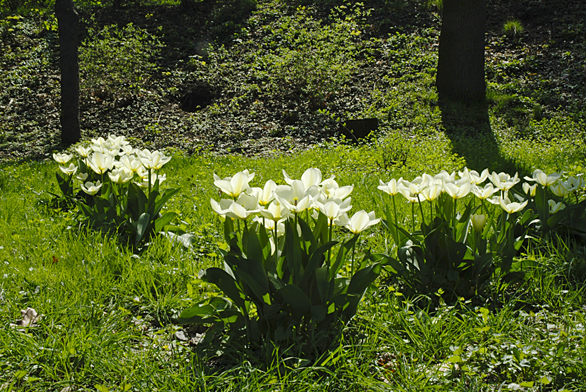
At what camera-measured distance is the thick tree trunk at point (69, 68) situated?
24.5 ft

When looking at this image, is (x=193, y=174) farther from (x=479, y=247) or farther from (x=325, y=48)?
(x=325, y=48)

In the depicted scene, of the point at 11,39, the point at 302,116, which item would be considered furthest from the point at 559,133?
the point at 11,39

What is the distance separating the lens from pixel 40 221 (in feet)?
11.5

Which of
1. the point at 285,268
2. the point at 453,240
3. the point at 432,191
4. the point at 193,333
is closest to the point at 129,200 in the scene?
the point at 193,333

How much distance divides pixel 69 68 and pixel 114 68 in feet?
8.72

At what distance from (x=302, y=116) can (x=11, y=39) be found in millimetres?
9238

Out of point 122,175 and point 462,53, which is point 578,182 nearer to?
point 122,175

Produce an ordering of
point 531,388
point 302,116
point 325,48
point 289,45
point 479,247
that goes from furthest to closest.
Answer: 1. point 289,45
2. point 325,48
3. point 302,116
4. point 479,247
5. point 531,388

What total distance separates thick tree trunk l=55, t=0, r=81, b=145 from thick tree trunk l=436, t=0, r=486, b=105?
7.34 metres

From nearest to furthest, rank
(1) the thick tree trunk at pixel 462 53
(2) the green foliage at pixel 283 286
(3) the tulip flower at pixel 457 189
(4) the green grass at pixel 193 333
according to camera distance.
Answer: (4) the green grass at pixel 193 333
(2) the green foliage at pixel 283 286
(3) the tulip flower at pixel 457 189
(1) the thick tree trunk at pixel 462 53

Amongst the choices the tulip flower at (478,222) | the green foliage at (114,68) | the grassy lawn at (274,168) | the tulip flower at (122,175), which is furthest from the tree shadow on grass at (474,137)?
the green foliage at (114,68)

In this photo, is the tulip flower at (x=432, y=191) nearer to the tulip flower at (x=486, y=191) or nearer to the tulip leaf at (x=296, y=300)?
the tulip flower at (x=486, y=191)

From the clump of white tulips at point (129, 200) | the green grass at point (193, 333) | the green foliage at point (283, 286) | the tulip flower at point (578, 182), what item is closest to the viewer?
the green grass at point (193, 333)

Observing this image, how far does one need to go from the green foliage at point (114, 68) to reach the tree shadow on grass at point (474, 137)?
290 inches
